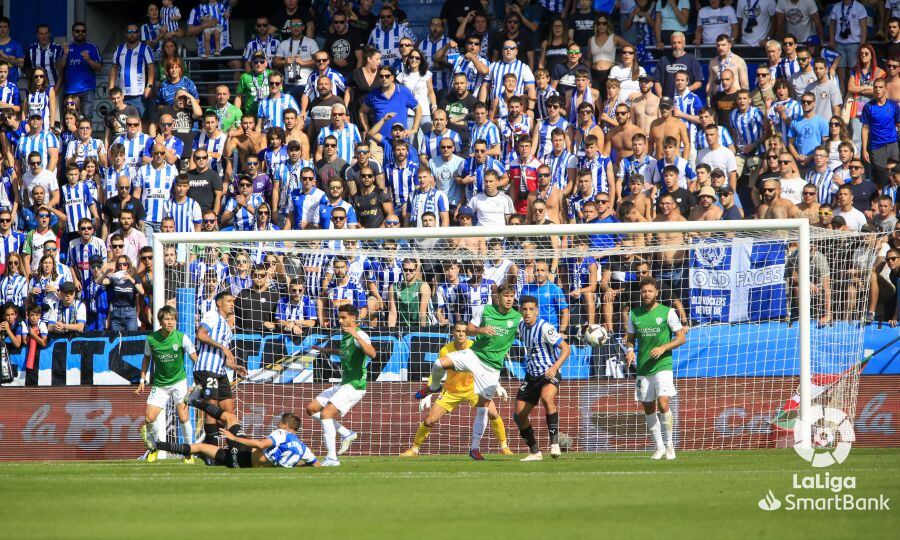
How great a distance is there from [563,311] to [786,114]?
4769 mm

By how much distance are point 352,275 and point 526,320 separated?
3158 mm

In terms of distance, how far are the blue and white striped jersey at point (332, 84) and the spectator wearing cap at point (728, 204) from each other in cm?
663

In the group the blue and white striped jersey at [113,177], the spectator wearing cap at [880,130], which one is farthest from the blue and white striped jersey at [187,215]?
the spectator wearing cap at [880,130]

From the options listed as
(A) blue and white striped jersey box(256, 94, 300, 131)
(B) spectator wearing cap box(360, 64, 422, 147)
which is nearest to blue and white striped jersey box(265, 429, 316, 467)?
(B) spectator wearing cap box(360, 64, 422, 147)

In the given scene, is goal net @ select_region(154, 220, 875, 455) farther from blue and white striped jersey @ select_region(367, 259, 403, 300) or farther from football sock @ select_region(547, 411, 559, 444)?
football sock @ select_region(547, 411, 559, 444)

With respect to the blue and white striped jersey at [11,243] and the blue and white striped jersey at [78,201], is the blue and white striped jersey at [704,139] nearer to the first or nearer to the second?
the blue and white striped jersey at [78,201]

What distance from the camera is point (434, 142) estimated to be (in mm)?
18922

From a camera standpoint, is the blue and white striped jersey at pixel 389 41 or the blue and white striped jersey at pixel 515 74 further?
the blue and white striped jersey at pixel 389 41

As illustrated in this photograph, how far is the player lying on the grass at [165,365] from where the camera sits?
48.2 ft

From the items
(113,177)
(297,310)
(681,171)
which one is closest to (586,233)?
(681,171)

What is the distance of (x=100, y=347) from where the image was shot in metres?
16.5

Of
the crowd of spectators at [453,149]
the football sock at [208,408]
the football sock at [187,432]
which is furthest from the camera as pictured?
the crowd of spectators at [453,149]

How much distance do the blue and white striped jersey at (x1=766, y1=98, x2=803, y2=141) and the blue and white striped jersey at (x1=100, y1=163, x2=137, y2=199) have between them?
9.69 metres

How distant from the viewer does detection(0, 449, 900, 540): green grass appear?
25.5 ft
